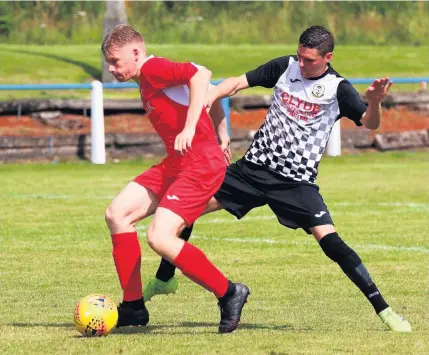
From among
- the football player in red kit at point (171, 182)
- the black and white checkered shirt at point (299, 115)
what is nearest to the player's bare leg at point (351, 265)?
the black and white checkered shirt at point (299, 115)

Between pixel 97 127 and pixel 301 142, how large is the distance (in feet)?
53.6

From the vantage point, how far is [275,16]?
133 ft

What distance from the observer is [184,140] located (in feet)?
24.3

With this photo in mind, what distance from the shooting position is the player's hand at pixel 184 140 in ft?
24.3

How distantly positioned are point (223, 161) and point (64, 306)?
6.21 ft

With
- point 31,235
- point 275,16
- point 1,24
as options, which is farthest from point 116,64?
Answer: point 275,16

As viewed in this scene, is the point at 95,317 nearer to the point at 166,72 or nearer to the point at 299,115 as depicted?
the point at 166,72

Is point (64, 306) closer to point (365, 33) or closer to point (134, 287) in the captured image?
point (134, 287)

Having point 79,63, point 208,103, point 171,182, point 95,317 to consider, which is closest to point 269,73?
point 208,103

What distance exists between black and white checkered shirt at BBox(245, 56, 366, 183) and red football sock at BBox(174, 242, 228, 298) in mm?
913

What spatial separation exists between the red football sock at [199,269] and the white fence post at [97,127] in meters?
16.7

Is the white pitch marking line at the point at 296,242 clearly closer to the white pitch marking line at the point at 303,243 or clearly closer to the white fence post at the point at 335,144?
the white pitch marking line at the point at 303,243

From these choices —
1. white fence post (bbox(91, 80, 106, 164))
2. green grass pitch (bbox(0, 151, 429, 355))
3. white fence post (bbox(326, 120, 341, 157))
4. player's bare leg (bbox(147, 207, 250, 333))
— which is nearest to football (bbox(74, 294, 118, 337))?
green grass pitch (bbox(0, 151, 429, 355))

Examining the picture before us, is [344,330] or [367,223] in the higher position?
[344,330]
